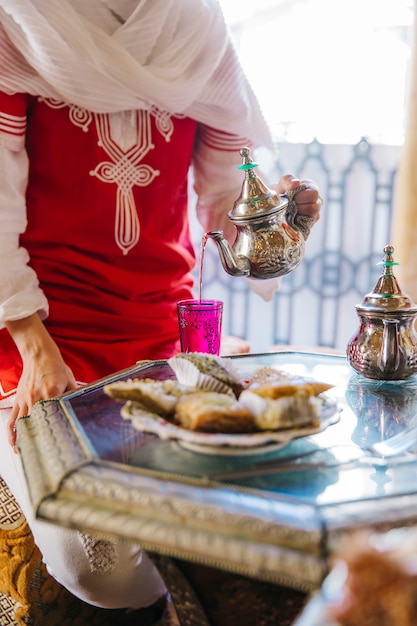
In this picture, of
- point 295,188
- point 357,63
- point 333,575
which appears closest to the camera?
point 333,575

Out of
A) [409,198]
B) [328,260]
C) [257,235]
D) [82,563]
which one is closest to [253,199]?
[257,235]

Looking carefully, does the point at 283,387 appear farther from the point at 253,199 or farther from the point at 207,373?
the point at 253,199

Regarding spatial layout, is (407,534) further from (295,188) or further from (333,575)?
(295,188)

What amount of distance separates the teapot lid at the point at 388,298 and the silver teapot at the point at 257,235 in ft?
0.43

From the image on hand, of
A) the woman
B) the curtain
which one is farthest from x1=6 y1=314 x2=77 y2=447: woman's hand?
the curtain

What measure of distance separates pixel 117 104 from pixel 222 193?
328mm

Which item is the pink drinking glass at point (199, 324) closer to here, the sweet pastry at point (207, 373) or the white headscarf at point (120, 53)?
the sweet pastry at point (207, 373)

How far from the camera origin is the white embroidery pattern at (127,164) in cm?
109

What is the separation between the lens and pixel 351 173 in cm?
207

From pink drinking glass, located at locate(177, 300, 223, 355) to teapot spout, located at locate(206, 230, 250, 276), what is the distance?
8cm

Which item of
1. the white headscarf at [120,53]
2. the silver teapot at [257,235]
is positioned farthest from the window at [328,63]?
the silver teapot at [257,235]

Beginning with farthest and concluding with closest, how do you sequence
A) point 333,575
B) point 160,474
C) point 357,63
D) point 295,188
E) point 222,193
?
1. point 357,63
2. point 222,193
3. point 295,188
4. point 160,474
5. point 333,575

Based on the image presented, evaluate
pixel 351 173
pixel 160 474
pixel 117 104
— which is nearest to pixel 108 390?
pixel 160 474

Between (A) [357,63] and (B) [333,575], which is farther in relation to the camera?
(A) [357,63]
